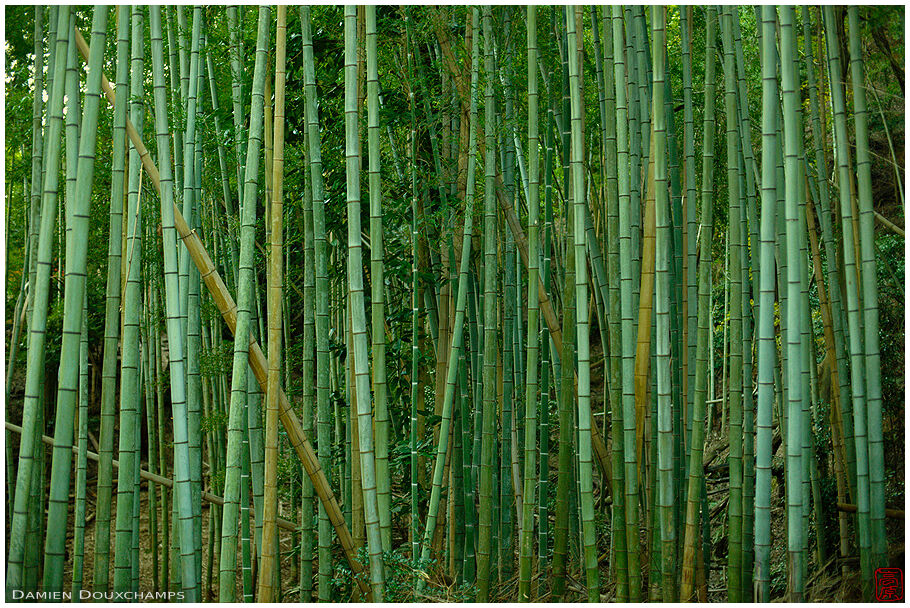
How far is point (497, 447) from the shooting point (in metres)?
3.57

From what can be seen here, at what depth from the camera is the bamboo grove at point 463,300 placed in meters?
1.99

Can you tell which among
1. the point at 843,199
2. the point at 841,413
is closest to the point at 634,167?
the point at 843,199

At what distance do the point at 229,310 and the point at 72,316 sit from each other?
44 centimetres

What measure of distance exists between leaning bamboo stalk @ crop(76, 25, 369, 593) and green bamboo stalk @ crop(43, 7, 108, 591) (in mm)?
134

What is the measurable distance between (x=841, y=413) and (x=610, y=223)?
3.70 ft

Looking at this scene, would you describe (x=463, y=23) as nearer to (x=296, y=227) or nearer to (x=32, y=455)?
(x=296, y=227)

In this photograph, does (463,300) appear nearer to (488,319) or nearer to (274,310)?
(488,319)

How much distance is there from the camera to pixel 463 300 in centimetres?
268

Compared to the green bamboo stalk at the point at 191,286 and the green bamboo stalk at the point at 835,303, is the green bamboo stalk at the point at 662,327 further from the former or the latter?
the green bamboo stalk at the point at 191,286

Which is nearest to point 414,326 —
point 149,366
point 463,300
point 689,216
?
point 463,300

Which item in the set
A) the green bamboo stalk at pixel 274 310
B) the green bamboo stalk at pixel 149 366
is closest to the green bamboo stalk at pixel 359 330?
the green bamboo stalk at pixel 274 310

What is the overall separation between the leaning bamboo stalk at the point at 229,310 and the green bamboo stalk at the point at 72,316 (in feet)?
0.44

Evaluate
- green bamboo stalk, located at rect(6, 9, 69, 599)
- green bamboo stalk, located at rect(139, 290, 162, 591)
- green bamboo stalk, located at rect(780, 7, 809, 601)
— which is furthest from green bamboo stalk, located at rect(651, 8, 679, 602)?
green bamboo stalk, located at rect(139, 290, 162, 591)

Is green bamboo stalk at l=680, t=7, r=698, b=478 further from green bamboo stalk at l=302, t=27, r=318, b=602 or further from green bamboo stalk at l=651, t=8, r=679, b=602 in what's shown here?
green bamboo stalk at l=302, t=27, r=318, b=602
